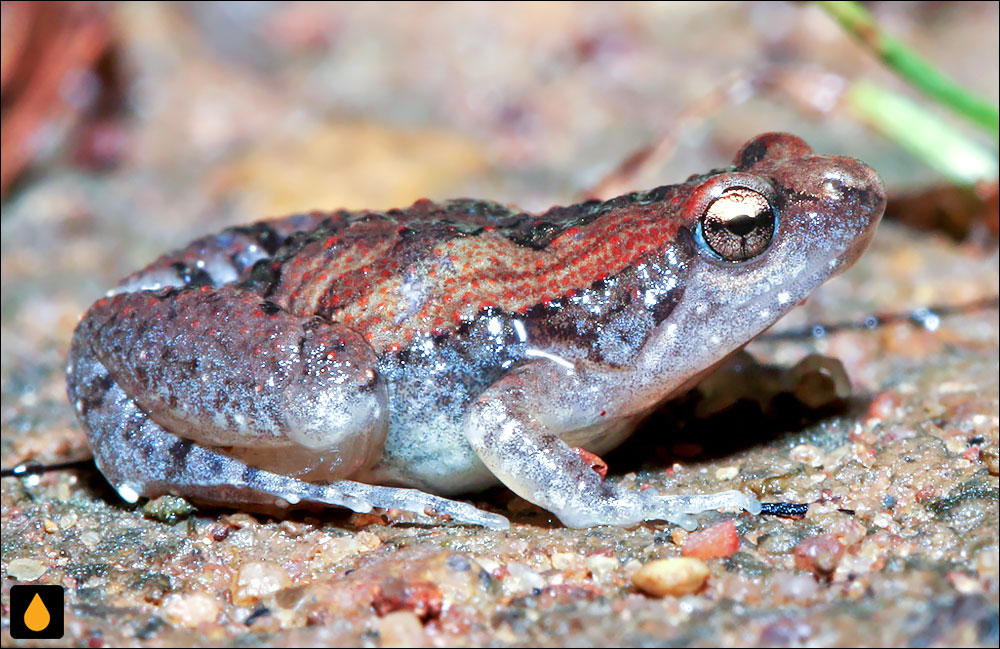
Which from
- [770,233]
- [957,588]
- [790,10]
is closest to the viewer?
[957,588]

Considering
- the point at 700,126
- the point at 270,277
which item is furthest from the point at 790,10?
the point at 270,277

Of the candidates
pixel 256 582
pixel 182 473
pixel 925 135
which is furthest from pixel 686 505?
pixel 925 135

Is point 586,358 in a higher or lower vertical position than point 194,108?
lower

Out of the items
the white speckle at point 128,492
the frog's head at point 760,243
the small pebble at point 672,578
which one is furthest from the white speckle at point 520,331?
the white speckle at point 128,492

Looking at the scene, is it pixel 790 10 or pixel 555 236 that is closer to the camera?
pixel 555 236

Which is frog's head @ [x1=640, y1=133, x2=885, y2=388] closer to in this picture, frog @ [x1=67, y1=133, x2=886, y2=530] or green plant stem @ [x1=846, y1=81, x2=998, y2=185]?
frog @ [x1=67, y1=133, x2=886, y2=530]

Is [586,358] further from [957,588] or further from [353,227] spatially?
[957,588]

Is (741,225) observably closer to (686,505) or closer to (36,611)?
(686,505)
